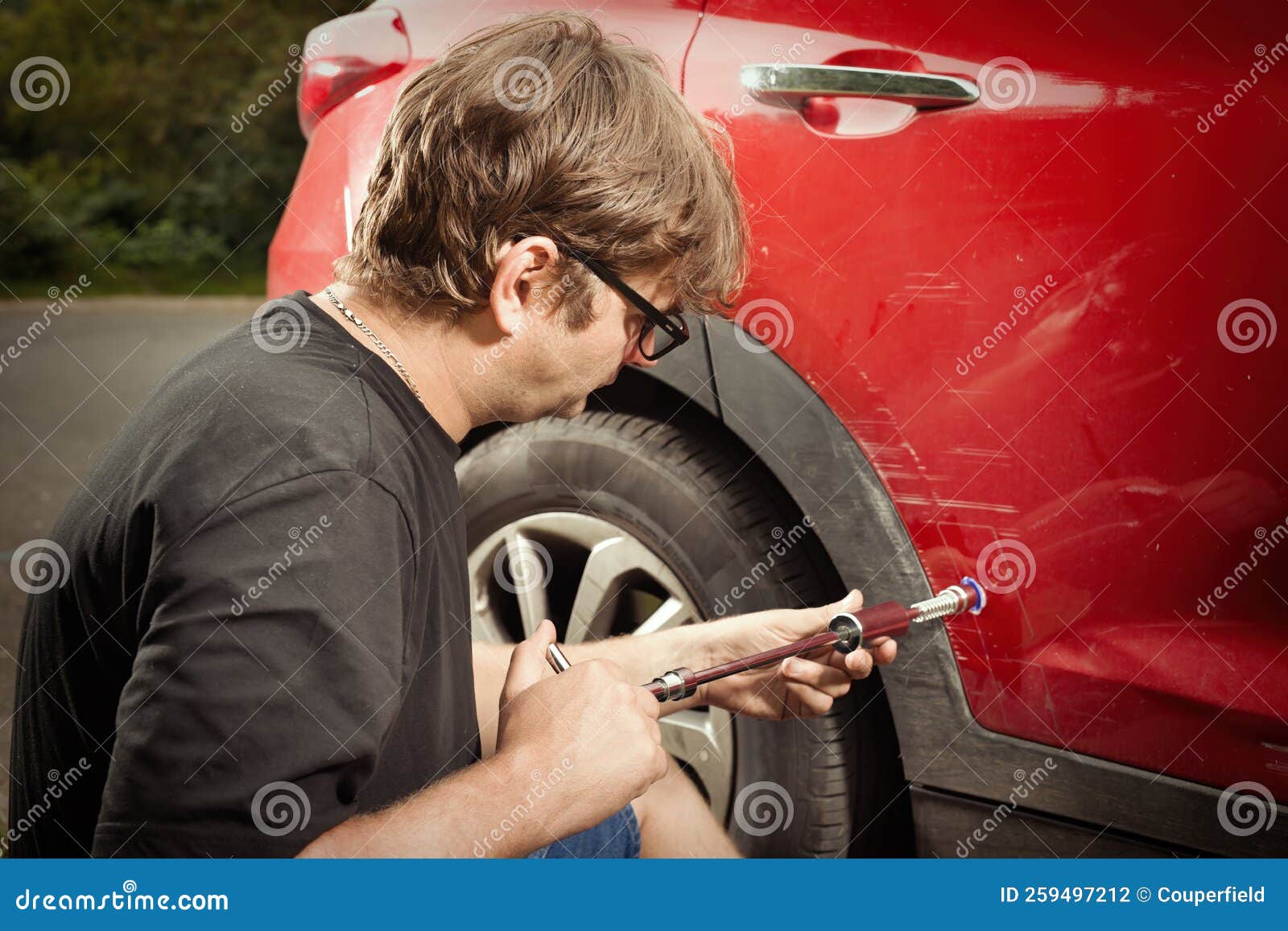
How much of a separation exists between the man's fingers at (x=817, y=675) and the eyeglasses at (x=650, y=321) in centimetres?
43

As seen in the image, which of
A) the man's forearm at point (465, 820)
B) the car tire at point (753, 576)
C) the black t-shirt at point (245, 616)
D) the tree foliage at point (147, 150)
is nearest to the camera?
the black t-shirt at point (245, 616)

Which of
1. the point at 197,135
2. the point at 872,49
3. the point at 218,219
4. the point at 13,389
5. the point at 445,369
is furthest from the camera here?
the point at 197,135

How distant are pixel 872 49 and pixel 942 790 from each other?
3.14ft

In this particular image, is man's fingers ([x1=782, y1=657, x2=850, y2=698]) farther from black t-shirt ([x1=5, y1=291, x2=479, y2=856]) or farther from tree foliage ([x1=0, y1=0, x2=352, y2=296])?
tree foliage ([x1=0, y1=0, x2=352, y2=296])

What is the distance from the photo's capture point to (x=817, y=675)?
142 centimetres

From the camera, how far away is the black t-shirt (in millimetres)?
896

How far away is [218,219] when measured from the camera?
10.5 m

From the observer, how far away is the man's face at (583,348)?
1.29 metres

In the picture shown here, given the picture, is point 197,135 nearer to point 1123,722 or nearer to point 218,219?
point 218,219

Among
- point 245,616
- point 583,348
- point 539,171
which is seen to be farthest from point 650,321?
point 245,616

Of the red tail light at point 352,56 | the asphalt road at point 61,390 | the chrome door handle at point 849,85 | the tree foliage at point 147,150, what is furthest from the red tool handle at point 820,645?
the tree foliage at point 147,150

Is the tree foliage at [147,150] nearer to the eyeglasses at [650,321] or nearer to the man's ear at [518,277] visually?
the eyeglasses at [650,321]

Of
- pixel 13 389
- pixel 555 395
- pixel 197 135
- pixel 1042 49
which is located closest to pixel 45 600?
pixel 555 395

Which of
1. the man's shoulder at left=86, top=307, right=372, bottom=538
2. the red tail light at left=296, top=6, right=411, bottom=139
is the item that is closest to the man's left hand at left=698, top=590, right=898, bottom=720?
the man's shoulder at left=86, top=307, right=372, bottom=538
